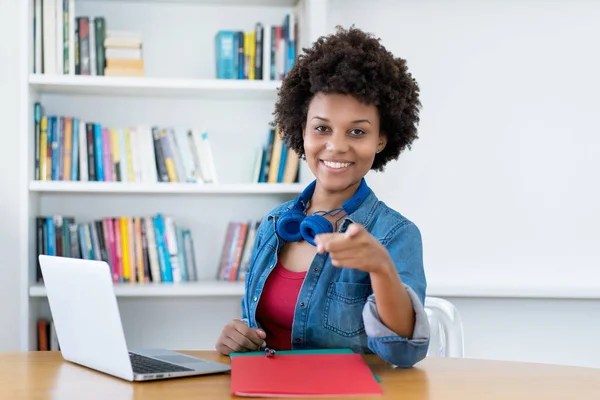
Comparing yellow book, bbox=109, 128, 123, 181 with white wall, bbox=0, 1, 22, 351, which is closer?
yellow book, bbox=109, 128, 123, 181

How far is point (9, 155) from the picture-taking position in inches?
124

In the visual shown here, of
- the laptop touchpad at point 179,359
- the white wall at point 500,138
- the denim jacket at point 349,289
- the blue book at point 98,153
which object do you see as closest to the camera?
the laptop touchpad at point 179,359

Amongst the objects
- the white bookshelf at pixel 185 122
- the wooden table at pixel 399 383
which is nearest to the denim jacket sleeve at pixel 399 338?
the wooden table at pixel 399 383

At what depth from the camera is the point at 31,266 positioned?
295 centimetres

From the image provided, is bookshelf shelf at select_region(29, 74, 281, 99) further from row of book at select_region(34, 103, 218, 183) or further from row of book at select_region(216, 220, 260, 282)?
row of book at select_region(216, 220, 260, 282)

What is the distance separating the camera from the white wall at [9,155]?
10.3 ft

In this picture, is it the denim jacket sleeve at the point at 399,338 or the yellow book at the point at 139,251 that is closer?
the denim jacket sleeve at the point at 399,338

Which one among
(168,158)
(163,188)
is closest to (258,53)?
(168,158)

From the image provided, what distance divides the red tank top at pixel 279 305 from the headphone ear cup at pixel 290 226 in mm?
70

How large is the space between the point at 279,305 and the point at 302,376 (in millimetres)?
448

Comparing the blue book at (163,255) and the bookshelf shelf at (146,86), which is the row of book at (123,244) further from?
the bookshelf shelf at (146,86)

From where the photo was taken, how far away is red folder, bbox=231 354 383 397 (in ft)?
4.05

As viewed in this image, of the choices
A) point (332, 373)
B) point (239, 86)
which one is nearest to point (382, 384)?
point (332, 373)

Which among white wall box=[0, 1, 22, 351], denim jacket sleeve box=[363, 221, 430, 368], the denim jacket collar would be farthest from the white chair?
white wall box=[0, 1, 22, 351]
